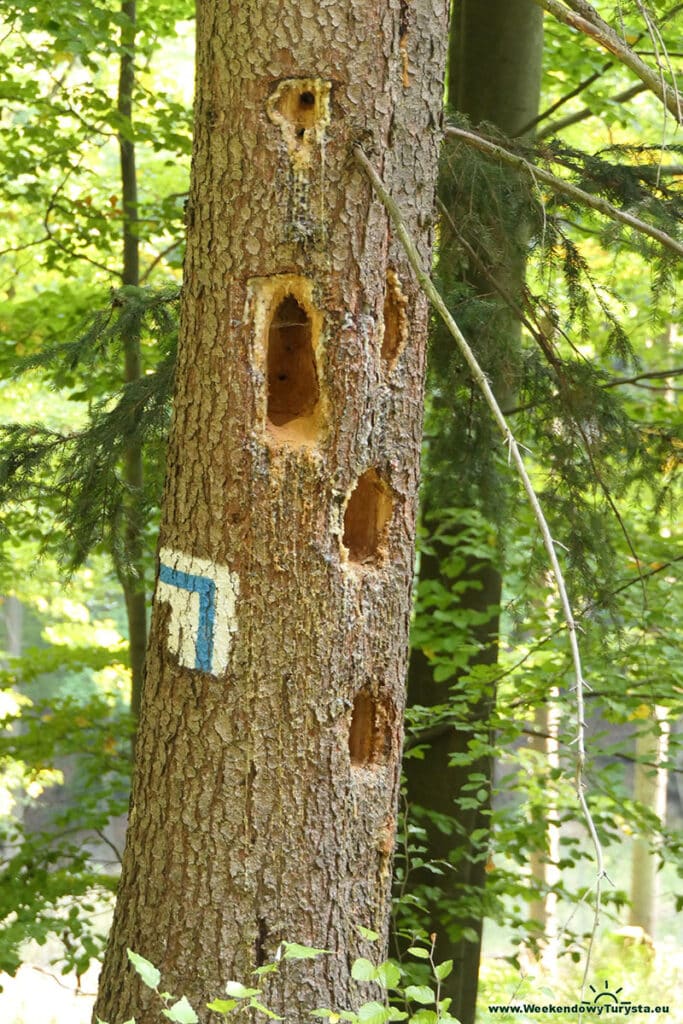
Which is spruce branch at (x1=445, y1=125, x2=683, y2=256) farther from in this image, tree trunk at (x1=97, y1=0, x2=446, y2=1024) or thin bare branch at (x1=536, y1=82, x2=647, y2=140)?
thin bare branch at (x1=536, y1=82, x2=647, y2=140)

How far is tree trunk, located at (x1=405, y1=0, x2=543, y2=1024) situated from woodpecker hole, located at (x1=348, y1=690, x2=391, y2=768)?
2662 mm

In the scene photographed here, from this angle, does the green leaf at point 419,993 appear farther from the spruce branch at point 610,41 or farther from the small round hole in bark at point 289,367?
the spruce branch at point 610,41

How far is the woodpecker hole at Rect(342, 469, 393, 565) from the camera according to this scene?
288 cm

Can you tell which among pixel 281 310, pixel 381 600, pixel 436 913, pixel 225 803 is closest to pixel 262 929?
pixel 225 803

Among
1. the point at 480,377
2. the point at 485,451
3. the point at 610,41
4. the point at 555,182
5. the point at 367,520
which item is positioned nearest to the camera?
the point at 480,377

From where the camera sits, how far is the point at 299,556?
270 cm

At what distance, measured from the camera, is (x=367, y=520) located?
2934 millimetres

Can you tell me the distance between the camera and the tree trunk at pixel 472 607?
5.82m

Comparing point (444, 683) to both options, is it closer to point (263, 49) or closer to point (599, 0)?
point (263, 49)

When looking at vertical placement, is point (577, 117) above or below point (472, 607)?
above

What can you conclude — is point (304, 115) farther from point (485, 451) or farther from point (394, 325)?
point (485, 451)

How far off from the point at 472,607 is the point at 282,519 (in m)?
3.59

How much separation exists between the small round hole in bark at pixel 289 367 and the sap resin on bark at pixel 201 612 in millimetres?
455

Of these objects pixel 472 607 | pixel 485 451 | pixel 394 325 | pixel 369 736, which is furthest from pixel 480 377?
pixel 472 607
